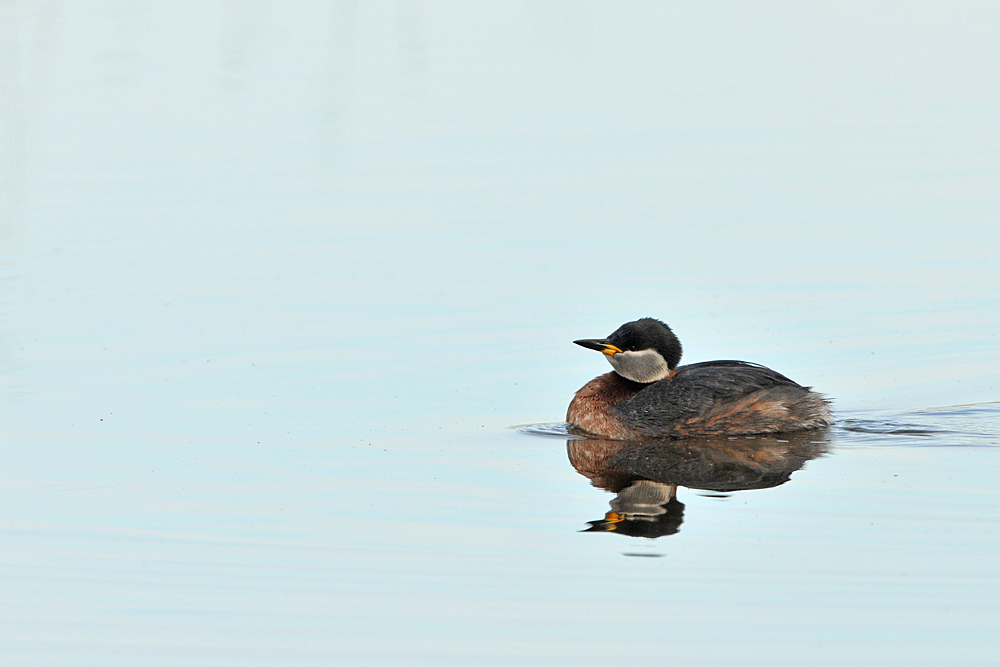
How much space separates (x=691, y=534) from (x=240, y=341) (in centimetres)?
497

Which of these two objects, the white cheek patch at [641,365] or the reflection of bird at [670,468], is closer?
the reflection of bird at [670,468]

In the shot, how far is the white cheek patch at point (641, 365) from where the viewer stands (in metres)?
11.0

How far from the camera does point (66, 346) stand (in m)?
12.0

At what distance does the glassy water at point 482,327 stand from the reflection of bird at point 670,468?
37mm

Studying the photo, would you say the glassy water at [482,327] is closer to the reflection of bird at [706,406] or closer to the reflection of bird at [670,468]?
the reflection of bird at [670,468]

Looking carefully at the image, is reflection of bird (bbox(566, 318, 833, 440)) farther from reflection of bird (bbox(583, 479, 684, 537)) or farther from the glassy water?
reflection of bird (bbox(583, 479, 684, 537))

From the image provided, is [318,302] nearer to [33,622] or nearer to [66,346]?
[66,346]

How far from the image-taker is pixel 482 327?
1233 cm

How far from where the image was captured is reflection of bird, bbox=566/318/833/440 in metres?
10.4

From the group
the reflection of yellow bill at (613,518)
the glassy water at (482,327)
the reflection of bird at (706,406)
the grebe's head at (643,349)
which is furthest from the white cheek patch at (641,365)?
the reflection of yellow bill at (613,518)

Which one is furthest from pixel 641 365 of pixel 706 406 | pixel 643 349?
pixel 706 406

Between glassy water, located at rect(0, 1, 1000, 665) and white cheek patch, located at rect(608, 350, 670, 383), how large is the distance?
0.50m

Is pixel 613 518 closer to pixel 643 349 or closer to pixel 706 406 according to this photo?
pixel 706 406

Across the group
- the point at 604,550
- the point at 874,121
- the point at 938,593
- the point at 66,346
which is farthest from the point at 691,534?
the point at 874,121
